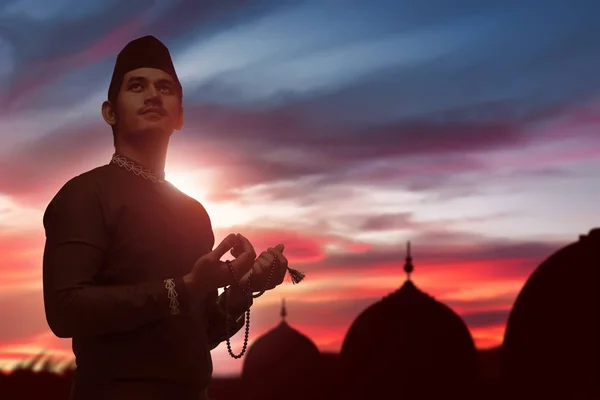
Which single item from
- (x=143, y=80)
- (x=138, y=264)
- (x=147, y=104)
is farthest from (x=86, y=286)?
(x=143, y=80)

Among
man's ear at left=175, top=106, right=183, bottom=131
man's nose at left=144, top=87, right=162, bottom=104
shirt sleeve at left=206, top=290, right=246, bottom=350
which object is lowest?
shirt sleeve at left=206, top=290, right=246, bottom=350

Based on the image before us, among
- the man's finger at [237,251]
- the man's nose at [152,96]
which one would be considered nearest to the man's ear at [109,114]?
the man's nose at [152,96]

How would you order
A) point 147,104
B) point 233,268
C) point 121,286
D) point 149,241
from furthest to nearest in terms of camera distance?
point 147,104 < point 149,241 < point 233,268 < point 121,286

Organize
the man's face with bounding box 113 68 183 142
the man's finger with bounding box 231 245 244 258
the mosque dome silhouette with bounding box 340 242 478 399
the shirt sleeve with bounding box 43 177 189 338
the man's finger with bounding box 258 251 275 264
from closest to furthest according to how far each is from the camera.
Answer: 1. the shirt sleeve with bounding box 43 177 189 338
2. the man's finger with bounding box 231 245 244 258
3. the man's finger with bounding box 258 251 275 264
4. the man's face with bounding box 113 68 183 142
5. the mosque dome silhouette with bounding box 340 242 478 399

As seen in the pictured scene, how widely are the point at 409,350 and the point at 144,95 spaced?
124ft

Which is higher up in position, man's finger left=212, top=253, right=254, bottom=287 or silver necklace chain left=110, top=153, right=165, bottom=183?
silver necklace chain left=110, top=153, right=165, bottom=183

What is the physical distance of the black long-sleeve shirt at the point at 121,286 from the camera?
528 centimetres

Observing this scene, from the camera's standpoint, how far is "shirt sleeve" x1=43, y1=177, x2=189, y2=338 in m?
5.24

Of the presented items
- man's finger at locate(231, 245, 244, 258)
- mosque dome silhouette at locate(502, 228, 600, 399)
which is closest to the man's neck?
man's finger at locate(231, 245, 244, 258)

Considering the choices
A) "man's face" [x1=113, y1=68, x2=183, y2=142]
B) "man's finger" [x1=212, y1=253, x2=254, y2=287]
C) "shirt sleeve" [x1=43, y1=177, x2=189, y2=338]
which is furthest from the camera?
"man's face" [x1=113, y1=68, x2=183, y2=142]

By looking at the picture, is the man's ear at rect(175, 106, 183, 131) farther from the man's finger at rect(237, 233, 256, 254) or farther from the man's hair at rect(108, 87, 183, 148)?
the man's finger at rect(237, 233, 256, 254)

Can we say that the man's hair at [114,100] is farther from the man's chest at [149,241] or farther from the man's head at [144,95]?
the man's chest at [149,241]

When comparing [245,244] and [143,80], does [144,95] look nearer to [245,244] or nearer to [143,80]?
[143,80]

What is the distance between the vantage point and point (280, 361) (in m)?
51.4
